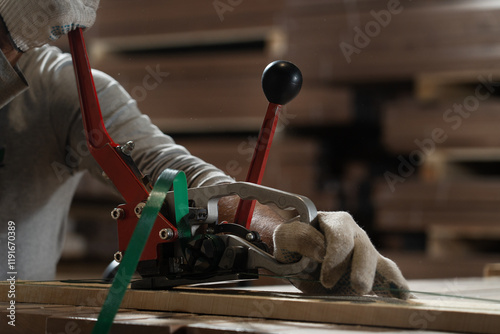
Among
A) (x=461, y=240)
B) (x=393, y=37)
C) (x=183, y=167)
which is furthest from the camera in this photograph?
(x=461, y=240)

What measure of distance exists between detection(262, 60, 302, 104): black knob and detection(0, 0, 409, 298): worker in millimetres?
234

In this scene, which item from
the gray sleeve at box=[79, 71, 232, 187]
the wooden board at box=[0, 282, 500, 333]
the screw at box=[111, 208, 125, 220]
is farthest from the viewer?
the gray sleeve at box=[79, 71, 232, 187]

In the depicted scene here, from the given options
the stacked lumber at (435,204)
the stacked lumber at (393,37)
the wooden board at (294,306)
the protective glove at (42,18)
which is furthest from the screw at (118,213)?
the stacked lumber at (435,204)

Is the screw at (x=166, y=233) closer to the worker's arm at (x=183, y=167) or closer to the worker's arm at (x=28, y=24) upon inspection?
the worker's arm at (x=183, y=167)

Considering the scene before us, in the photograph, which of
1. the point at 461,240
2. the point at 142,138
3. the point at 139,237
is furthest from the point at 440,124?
the point at 139,237

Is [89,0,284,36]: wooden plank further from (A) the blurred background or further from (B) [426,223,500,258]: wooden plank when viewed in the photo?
(B) [426,223,500,258]: wooden plank

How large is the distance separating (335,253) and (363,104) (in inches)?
89.2

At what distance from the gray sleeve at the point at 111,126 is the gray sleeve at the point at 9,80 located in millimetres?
273

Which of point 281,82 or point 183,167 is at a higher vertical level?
point 281,82

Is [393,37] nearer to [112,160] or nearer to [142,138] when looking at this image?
[142,138]

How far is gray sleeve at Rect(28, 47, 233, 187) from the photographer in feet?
4.36

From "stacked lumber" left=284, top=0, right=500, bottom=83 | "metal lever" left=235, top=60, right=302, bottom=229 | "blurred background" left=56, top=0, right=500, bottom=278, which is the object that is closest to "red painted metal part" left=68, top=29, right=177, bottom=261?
"metal lever" left=235, top=60, right=302, bottom=229

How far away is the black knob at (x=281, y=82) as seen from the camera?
3.02 ft

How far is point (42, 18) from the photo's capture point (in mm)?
1070
